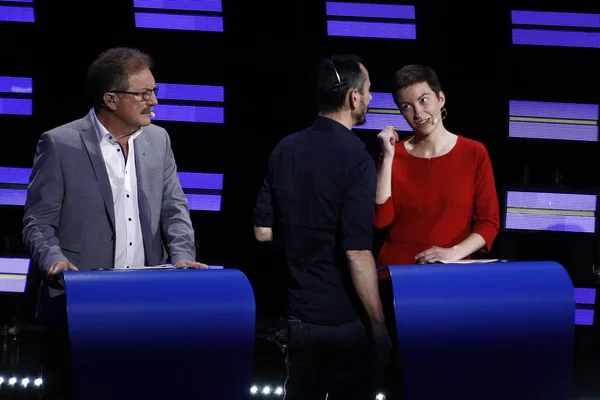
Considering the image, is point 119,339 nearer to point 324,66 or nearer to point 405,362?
point 405,362

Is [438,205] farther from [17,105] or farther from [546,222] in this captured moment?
[17,105]

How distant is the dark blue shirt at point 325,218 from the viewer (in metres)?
3.12

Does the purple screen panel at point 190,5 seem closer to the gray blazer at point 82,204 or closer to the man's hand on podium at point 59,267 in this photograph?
the gray blazer at point 82,204

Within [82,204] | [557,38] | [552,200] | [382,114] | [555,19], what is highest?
[555,19]

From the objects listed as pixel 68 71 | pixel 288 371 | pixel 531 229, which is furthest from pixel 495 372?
pixel 68 71

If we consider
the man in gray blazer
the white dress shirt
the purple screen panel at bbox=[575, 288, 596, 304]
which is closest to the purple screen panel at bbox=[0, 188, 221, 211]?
the purple screen panel at bbox=[575, 288, 596, 304]

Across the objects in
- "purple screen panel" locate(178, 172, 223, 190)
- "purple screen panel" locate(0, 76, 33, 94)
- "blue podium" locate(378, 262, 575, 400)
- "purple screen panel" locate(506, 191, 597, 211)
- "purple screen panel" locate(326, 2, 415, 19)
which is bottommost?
"blue podium" locate(378, 262, 575, 400)

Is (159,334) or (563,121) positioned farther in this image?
(563,121)

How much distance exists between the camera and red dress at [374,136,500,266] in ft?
11.7

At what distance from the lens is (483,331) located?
9.73 feet

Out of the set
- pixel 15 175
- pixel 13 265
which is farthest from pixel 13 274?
pixel 15 175

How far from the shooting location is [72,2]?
5.71 m

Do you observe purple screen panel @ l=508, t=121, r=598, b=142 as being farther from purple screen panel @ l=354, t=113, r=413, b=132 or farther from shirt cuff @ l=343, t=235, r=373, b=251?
shirt cuff @ l=343, t=235, r=373, b=251

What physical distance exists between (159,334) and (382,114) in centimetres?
314
